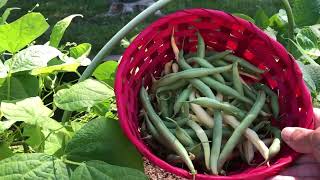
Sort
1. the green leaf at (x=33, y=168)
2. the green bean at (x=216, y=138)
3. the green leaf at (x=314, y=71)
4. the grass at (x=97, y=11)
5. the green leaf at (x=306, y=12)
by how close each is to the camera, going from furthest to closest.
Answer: the grass at (x=97, y=11)
the green leaf at (x=306, y=12)
the green leaf at (x=314, y=71)
the green bean at (x=216, y=138)
the green leaf at (x=33, y=168)

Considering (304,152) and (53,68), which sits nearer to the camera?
(304,152)

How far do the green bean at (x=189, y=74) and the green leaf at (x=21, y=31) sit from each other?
27cm

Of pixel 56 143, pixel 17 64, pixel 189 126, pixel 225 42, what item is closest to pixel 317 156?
pixel 189 126

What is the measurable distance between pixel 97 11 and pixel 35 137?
254 centimetres

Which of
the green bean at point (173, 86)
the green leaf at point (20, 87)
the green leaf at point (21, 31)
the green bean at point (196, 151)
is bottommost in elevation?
the green bean at point (196, 151)

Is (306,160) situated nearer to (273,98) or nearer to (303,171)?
(303,171)

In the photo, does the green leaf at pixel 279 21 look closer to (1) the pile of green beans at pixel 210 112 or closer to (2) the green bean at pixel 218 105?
(1) the pile of green beans at pixel 210 112

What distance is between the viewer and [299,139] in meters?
0.91

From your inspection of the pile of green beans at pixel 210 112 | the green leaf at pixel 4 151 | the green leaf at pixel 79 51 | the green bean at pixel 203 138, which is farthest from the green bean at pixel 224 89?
the green leaf at pixel 4 151

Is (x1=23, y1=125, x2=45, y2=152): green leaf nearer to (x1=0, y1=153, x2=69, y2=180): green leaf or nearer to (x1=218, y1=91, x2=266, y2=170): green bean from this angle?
(x1=0, y1=153, x2=69, y2=180): green leaf

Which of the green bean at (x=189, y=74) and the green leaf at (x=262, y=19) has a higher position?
the green leaf at (x=262, y=19)

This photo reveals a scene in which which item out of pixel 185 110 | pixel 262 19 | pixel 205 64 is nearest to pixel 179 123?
pixel 185 110

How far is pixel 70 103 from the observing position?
3.04 ft

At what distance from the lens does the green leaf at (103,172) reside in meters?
0.85
